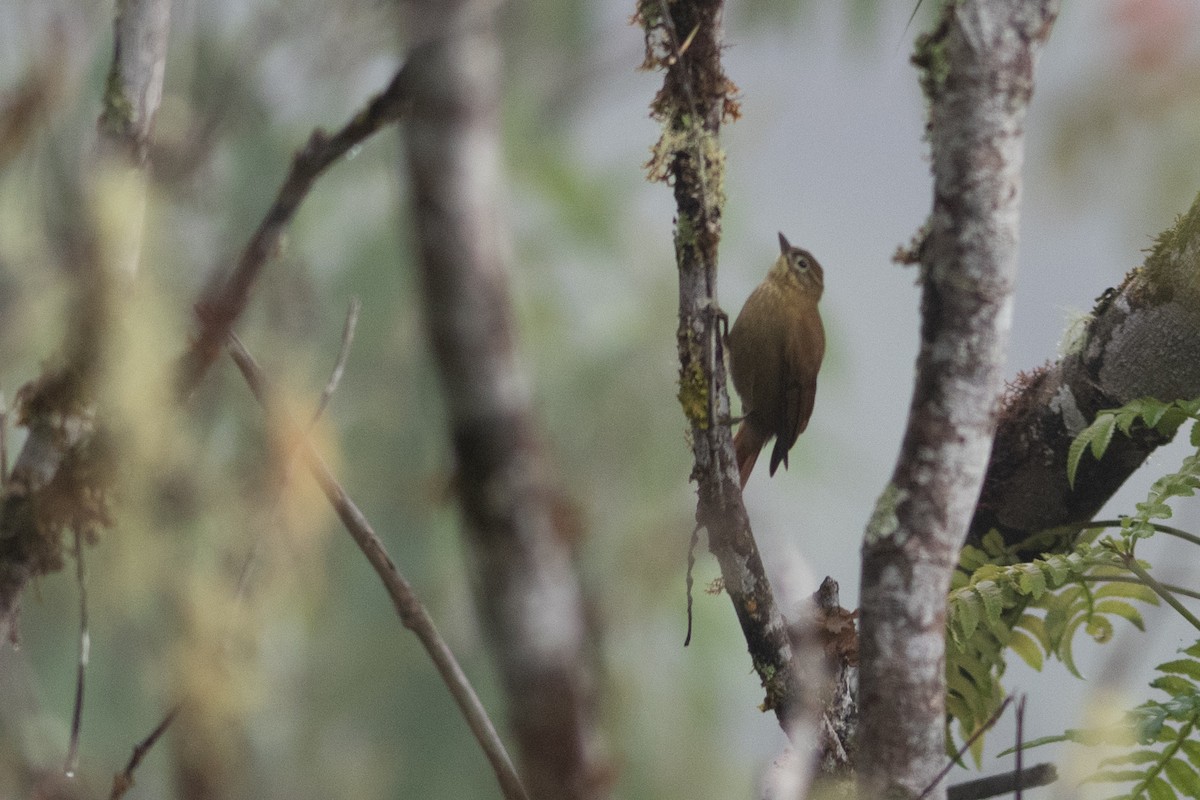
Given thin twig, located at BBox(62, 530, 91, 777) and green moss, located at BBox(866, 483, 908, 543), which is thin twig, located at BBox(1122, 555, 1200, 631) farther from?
thin twig, located at BBox(62, 530, 91, 777)

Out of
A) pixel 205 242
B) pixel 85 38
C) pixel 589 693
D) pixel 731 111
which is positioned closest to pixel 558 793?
pixel 589 693

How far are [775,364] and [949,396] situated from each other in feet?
2.57

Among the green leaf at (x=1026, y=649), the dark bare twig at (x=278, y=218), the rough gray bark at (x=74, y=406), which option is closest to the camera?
the dark bare twig at (x=278, y=218)

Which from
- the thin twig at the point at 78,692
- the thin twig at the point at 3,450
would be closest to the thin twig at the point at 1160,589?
the thin twig at the point at 78,692

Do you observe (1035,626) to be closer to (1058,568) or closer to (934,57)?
(1058,568)

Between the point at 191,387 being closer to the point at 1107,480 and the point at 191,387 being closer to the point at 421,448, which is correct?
the point at 1107,480

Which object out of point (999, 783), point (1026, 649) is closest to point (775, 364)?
point (1026, 649)

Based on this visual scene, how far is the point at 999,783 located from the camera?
1.36 m

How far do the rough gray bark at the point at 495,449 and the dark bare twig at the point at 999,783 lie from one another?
2.65 ft

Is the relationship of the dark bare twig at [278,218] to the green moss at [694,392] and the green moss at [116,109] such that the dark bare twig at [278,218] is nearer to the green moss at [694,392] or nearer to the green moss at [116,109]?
the green moss at [694,392]

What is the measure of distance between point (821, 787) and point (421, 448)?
10.1 feet

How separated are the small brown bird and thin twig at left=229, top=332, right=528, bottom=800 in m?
0.77

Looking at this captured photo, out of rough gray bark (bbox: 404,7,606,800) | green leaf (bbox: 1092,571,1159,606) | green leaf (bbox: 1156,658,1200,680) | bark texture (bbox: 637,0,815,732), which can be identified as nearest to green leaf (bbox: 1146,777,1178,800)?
green leaf (bbox: 1156,658,1200,680)

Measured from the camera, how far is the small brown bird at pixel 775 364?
1.72m
